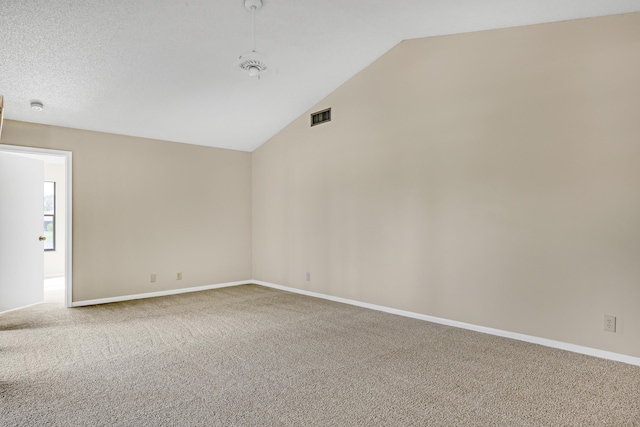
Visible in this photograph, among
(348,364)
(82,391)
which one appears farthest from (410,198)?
(82,391)

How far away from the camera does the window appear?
7.69 meters

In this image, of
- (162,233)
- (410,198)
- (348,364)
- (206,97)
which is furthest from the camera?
(162,233)

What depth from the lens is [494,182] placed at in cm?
368

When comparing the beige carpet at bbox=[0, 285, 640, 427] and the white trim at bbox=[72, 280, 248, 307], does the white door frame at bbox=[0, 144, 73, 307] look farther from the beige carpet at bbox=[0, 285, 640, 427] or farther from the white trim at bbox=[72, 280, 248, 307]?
the beige carpet at bbox=[0, 285, 640, 427]

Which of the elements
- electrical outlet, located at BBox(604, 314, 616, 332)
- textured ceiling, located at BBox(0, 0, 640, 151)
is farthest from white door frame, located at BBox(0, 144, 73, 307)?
electrical outlet, located at BBox(604, 314, 616, 332)

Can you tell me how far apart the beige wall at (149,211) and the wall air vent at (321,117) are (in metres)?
1.80

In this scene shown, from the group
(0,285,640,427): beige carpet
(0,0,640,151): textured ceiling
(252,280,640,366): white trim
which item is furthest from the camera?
(0,0,640,151): textured ceiling

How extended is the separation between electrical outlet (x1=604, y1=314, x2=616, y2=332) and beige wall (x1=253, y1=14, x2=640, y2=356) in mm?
42

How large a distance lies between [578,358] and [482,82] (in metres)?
2.73

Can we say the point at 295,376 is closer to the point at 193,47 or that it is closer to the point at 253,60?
the point at 253,60

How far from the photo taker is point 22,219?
495 centimetres

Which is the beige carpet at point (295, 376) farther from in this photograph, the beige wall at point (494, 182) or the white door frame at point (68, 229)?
the white door frame at point (68, 229)

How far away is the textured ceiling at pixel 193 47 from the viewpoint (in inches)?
123

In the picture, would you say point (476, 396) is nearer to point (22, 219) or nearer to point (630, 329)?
point (630, 329)
